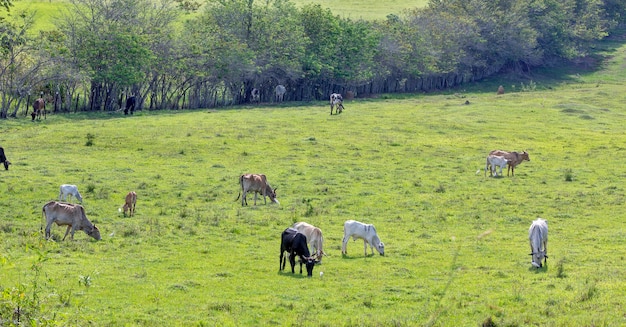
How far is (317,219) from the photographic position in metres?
28.4

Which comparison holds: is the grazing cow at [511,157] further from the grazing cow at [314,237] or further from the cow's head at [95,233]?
the cow's head at [95,233]

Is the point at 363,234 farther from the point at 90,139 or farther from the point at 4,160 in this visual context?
the point at 90,139

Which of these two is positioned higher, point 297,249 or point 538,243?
Result: point 538,243

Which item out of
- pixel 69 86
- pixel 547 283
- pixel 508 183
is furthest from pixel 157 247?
pixel 69 86

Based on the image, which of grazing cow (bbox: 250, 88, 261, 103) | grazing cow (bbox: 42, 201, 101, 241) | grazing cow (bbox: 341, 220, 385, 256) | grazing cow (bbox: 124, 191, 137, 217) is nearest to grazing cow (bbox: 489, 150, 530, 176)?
grazing cow (bbox: 341, 220, 385, 256)

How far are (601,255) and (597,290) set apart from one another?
5023 mm

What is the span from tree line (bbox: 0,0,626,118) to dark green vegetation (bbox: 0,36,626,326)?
15.7ft

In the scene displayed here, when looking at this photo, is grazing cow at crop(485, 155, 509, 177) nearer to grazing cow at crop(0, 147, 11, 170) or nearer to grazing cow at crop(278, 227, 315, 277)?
grazing cow at crop(278, 227, 315, 277)

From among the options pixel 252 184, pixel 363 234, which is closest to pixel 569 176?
pixel 252 184

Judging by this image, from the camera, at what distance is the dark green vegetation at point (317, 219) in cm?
1772

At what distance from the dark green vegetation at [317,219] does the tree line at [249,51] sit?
479 cm

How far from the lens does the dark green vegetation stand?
1772cm

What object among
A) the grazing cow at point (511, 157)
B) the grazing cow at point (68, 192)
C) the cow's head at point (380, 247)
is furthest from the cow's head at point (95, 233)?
the grazing cow at point (511, 157)

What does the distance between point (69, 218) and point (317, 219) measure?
8.53m
